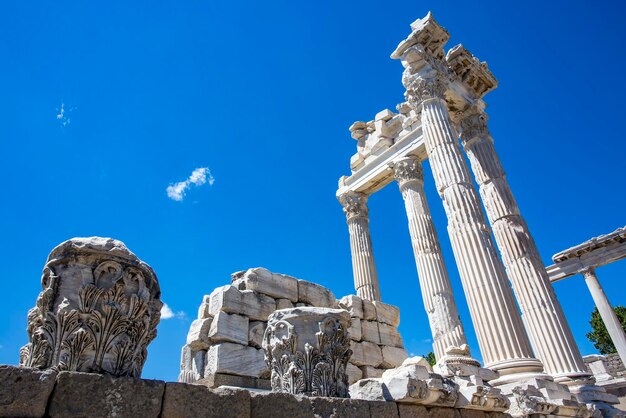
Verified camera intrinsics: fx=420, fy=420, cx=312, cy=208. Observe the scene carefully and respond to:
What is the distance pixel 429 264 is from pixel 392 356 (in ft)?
12.0

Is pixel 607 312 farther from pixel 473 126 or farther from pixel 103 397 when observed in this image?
pixel 103 397

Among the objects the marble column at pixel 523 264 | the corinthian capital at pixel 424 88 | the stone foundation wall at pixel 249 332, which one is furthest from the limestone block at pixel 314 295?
the corinthian capital at pixel 424 88

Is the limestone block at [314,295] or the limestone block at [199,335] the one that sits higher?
the limestone block at [314,295]

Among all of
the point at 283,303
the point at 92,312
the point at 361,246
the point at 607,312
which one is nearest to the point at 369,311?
the point at 283,303

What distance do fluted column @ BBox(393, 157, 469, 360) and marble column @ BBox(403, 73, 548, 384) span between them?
228cm

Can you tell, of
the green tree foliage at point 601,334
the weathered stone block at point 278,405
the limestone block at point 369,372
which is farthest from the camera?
the green tree foliage at point 601,334

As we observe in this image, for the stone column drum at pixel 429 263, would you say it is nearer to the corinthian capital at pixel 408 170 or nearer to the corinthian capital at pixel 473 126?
the corinthian capital at pixel 408 170

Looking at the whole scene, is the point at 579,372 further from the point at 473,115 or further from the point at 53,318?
the point at 53,318

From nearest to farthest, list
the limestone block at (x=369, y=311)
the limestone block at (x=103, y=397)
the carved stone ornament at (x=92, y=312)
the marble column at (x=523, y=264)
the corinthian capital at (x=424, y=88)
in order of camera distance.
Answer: the limestone block at (x=103, y=397) < the carved stone ornament at (x=92, y=312) < the marble column at (x=523, y=264) < the limestone block at (x=369, y=311) < the corinthian capital at (x=424, y=88)

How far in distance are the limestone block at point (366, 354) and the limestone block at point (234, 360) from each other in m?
2.70

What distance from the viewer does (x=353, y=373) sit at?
9.72 m

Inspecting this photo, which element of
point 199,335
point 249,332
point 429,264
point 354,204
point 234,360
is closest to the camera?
point 234,360

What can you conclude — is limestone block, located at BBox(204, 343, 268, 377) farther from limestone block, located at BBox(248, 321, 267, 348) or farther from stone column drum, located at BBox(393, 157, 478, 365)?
stone column drum, located at BBox(393, 157, 478, 365)

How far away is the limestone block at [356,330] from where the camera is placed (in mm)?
10341
